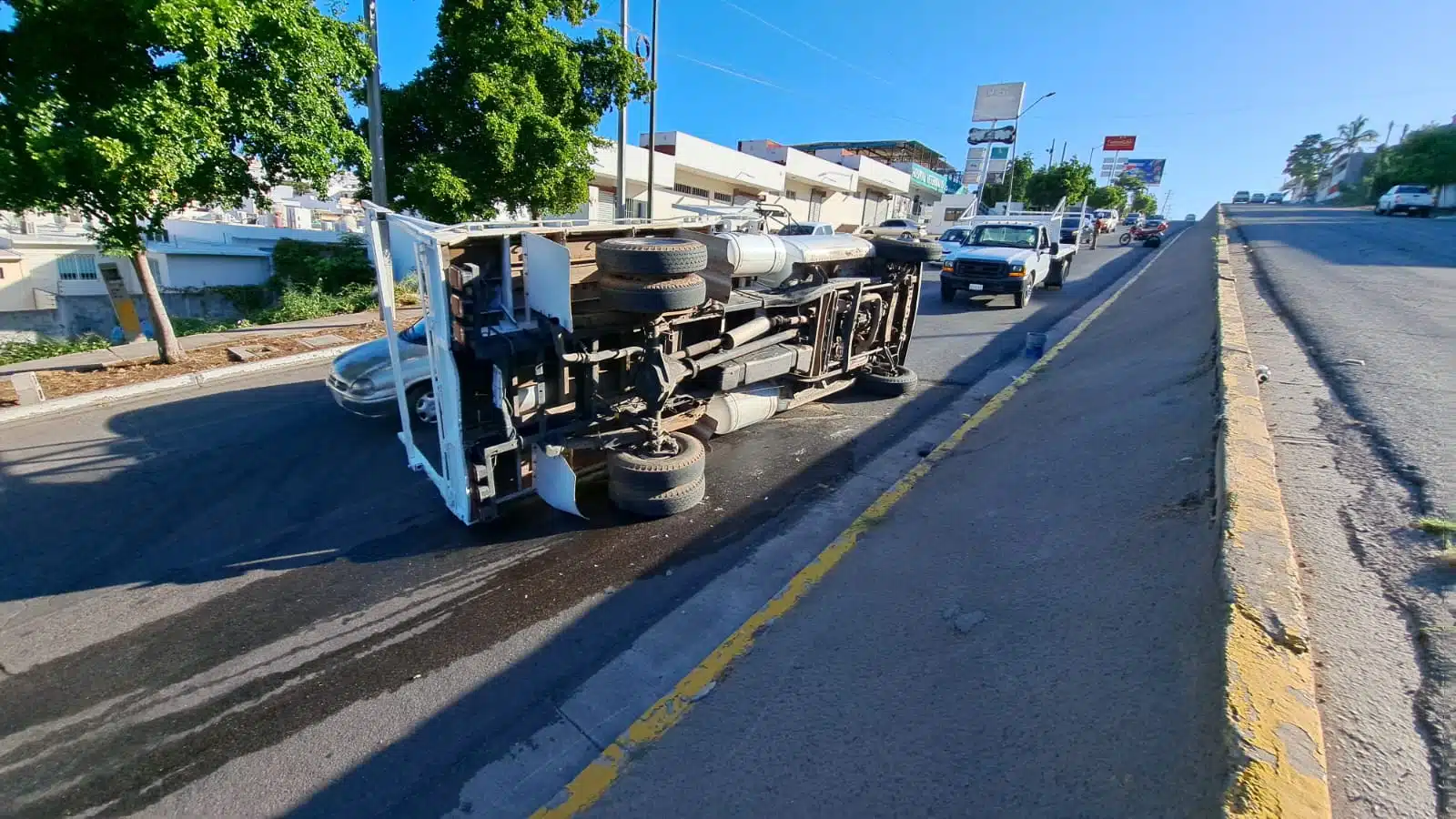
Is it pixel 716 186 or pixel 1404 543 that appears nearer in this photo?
pixel 1404 543

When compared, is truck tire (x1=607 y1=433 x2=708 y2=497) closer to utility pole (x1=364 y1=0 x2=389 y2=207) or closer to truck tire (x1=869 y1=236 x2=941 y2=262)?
truck tire (x1=869 y1=236 x2=941 y2=262)

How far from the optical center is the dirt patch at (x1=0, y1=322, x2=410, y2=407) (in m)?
8.02

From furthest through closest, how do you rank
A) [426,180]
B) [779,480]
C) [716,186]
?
[716,186] → [426,180] → [779,480]

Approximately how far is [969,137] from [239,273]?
52654 millimetres

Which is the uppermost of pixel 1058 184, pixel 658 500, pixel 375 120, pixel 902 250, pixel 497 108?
pixel 1058 184

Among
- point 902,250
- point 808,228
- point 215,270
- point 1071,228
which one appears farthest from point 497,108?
point 1071,228

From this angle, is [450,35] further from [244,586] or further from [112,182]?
[244,586]

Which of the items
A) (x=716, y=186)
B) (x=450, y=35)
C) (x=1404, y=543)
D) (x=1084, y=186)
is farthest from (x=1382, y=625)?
(x=1084, y=186)

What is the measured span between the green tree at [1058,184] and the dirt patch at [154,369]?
50125 millimetres

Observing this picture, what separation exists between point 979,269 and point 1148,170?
10945cm

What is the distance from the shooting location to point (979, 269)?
1437 centimetres

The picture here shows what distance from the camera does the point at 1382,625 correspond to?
2426 mm

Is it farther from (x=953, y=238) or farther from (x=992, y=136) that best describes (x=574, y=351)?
(x=992, y=136)

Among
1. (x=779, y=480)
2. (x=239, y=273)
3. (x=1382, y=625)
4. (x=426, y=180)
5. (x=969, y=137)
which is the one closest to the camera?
(x=1382, y=625)
